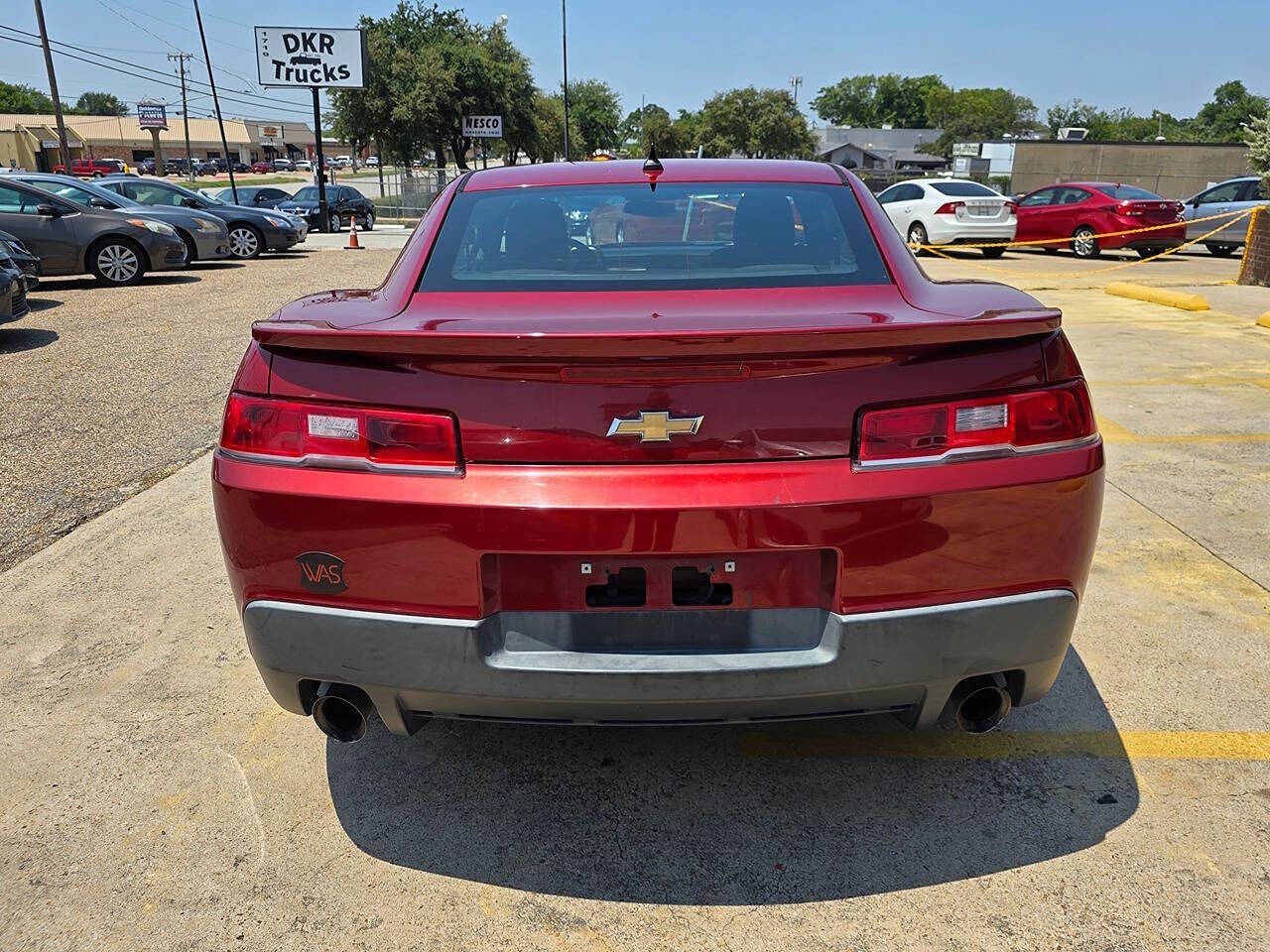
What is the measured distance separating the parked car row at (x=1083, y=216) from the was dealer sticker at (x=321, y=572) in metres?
18.8

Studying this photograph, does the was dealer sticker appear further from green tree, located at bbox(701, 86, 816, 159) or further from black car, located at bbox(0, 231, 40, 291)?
green tree, located at bbox(701, 86, 816, 159)

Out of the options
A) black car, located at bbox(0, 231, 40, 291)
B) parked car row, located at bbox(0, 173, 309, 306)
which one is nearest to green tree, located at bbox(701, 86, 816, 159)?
parked car row, located at bbox(0, 173, 309, 306)

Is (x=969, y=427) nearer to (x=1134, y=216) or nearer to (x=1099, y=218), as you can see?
(x=1134, y=216)

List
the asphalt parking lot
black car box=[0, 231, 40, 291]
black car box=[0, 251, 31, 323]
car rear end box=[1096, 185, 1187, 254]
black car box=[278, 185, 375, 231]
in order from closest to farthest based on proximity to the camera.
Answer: the asphalt parking lot, black car box=[0, 251, 31, 323], black car box=[0, 231, 40, 291], car rear end box=[1096, 185, 1187, 254], black car box=[278, 185, 375, 231]

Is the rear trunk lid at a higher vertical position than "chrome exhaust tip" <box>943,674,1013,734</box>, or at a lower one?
higher

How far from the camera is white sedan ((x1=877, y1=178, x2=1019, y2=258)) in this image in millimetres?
18938

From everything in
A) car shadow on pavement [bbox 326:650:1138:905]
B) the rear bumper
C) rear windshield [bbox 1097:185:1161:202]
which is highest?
rear windshield [bbox 1097:185:1161:202]

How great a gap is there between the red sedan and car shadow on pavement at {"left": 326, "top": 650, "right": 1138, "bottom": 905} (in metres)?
18.0

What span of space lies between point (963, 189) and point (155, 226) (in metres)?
14.6

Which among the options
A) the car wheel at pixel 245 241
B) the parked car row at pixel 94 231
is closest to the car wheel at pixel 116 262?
the parked car row at pixel 94 231

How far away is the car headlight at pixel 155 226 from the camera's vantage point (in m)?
14.3

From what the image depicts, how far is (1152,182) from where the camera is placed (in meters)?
44.9

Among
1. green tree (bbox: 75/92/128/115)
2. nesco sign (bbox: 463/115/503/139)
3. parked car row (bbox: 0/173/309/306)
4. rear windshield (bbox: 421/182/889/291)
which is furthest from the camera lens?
green tree (bbox: 75/92/128/115)

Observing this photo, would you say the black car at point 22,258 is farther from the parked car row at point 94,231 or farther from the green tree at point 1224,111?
the green tree at point 1224,111
